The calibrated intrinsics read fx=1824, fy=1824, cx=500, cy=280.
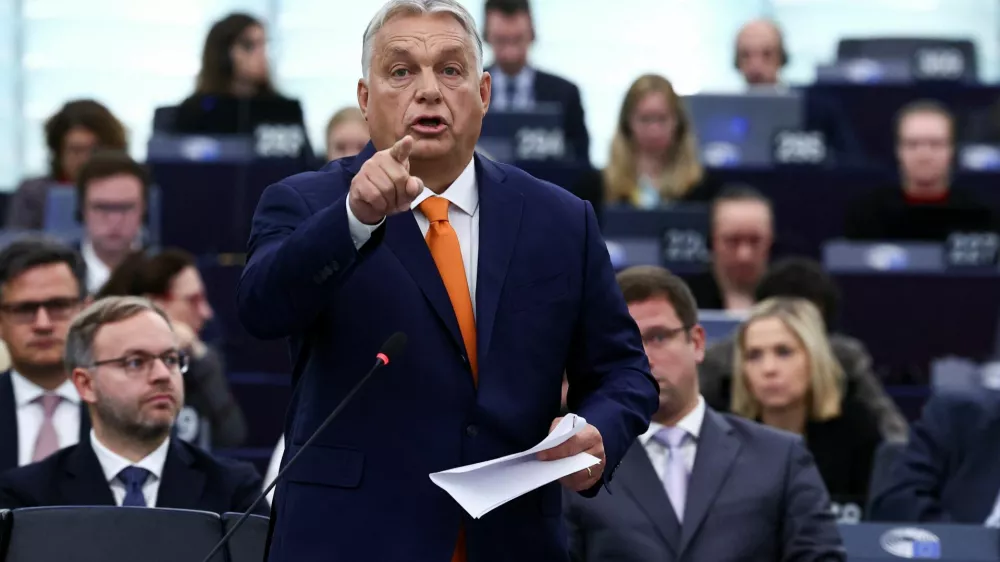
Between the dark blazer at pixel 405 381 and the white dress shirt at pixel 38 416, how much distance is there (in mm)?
2681

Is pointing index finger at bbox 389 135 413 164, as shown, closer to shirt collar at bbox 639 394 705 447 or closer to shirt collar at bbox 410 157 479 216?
shirt collar at bbox 410 157 479 216

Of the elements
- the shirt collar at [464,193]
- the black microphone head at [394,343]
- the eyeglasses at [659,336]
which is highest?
the shirt collar at [464,193]

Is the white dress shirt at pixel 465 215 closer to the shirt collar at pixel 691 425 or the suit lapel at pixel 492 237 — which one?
the suit lapel at pixel 492 237

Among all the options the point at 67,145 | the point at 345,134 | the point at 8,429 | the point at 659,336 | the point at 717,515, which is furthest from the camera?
the point at 67,145

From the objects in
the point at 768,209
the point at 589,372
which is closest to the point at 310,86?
the point at 768,209

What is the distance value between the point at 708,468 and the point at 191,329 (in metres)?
2.59

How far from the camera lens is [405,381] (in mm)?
2461

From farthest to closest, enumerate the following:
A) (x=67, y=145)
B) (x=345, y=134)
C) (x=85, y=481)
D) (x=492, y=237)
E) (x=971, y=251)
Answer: (x=67, y=145) → (x=971, y=251) → (x=345, y=134) → (x=85, y=481) → (x=492, y=237)

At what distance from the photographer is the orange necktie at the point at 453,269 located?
8.24 ft

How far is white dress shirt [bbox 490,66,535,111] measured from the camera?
9242 mm

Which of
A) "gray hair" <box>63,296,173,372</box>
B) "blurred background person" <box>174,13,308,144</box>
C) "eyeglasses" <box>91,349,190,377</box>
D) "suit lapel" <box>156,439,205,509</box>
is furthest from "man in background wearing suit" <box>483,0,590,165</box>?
"suit lapel" <box>156,439,205,509</box>

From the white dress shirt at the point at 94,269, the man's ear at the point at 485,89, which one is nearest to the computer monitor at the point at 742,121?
the white dress shirt at the point at 94,269

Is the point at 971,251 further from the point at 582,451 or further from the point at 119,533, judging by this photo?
the point at 582,451

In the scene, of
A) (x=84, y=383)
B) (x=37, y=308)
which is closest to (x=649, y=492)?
(x=84, y=383)
